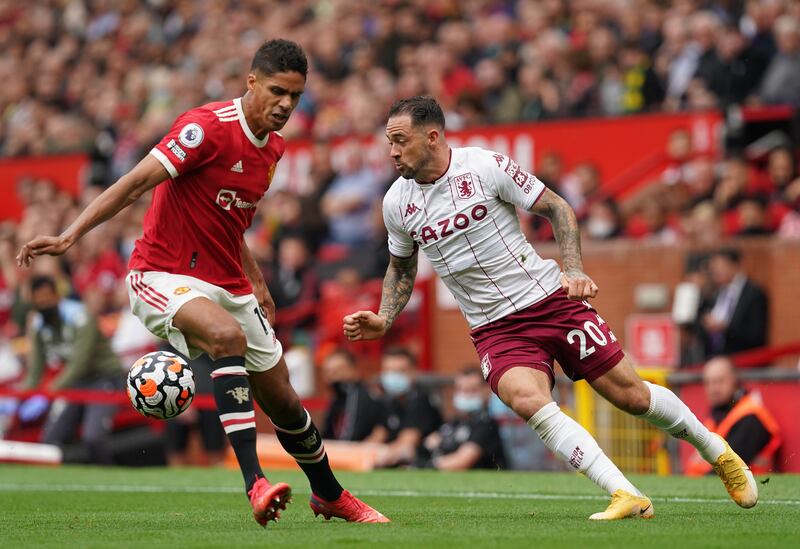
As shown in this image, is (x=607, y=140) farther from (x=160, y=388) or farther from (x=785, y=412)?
(x=160, y=388)

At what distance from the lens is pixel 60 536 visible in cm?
723

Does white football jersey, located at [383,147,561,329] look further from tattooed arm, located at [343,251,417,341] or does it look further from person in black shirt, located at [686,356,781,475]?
person in black shirt, located at [686,356,781,475]

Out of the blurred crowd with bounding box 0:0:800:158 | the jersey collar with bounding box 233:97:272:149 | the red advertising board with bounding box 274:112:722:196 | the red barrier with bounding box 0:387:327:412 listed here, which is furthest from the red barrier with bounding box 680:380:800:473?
the jersey collar with bounding box 233:97:272:149

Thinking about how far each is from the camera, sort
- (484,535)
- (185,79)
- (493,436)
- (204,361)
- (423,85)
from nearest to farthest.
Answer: (484,535), (493,436), (204,361), (423,85), (185,79)

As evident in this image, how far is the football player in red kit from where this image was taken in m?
7.47

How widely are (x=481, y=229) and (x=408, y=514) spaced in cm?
175

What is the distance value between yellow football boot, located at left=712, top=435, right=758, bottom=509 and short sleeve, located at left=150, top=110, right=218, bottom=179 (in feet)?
10.4

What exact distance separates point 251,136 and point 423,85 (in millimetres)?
11909

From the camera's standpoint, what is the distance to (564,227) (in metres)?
7.62

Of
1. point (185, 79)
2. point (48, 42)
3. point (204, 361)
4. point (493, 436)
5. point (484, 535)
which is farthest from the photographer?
point (48, 42)

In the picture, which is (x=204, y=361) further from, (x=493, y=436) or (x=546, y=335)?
(x=546, y=335)

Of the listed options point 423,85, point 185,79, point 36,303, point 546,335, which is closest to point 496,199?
point 546,335

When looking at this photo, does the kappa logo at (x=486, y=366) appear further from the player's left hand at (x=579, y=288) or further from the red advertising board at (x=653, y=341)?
the red advertising board at (x=653, y=341)

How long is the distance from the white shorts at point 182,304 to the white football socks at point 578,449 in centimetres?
147
